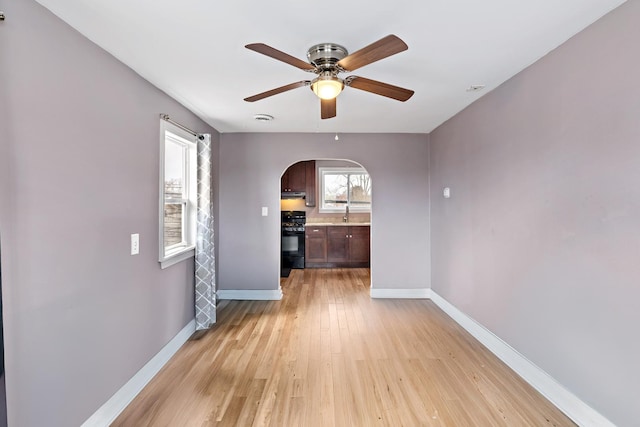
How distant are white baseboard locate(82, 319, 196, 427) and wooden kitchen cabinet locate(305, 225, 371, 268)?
3.50 m

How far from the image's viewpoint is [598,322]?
1674 millimetres

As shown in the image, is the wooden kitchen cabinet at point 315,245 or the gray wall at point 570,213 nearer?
the gray wall at point 570,213

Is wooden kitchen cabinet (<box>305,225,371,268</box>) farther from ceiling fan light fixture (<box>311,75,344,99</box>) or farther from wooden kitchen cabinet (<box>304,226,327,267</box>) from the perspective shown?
ceiling fan light fixture (<box>311,75,344,99</box>)

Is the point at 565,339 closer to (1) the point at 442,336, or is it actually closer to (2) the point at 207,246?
(1) the point at 442,336

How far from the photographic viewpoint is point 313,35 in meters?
1.75

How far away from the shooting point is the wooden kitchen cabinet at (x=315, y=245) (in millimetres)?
6160

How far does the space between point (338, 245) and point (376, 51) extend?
4888 millimetres

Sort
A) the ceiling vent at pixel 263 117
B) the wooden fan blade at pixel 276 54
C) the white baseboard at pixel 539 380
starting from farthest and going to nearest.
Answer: the ceiling vent at pixel 263 117
the white baseboard at pixel 539 380
the wooden fan blade at pixel 276 54

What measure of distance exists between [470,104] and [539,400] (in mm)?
2549

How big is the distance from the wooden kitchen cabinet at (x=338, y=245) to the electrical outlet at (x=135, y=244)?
4094mm

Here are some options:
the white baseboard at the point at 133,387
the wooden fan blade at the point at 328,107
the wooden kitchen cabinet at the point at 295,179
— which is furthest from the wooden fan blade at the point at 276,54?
the wooden kitchen cabinet at the point at 295,179

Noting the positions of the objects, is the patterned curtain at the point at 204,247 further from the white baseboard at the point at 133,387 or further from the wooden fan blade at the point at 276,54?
the wooden fan blade at the point at 276,54

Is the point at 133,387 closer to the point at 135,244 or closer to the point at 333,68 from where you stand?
the point at 135,244

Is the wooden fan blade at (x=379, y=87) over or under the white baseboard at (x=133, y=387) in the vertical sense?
over
